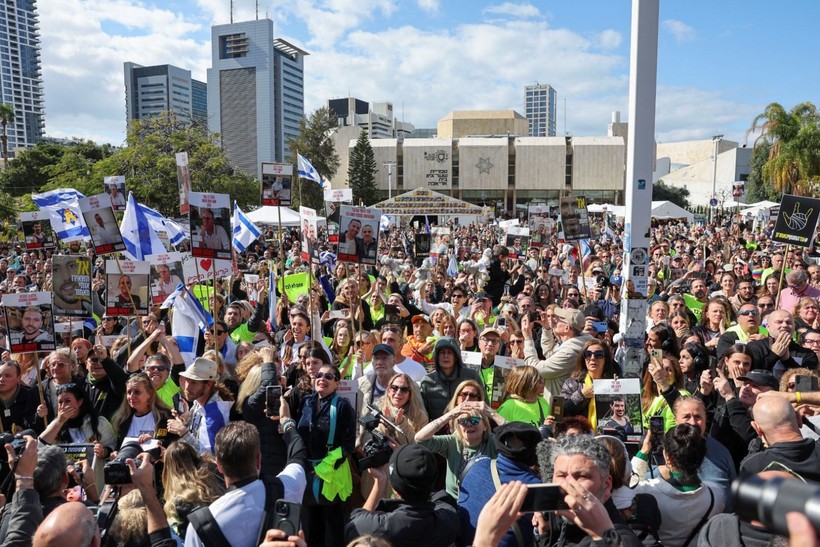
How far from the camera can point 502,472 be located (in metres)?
3.20

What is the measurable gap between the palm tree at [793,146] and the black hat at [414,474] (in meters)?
36.2

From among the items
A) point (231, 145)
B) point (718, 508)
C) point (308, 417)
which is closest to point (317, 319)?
point (308, 417)

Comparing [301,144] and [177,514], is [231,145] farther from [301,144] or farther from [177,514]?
[177,514]

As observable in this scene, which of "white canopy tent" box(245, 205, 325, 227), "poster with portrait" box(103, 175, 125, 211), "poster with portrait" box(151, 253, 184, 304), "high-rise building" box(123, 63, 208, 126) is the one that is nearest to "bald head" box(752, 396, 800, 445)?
"poster with portrait" box(151, 253, 184, 304)

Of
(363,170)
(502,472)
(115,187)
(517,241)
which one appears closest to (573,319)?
(502,472)

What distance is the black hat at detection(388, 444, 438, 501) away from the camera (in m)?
2.87

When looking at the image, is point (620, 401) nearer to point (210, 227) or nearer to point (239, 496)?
point (239, 496)

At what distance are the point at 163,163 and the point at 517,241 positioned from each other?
23.3 metres

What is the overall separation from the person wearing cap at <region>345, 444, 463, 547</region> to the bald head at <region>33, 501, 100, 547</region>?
1.10 meters

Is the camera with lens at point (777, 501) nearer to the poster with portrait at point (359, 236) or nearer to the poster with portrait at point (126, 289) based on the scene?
the poster with portrait at point (359, 236)

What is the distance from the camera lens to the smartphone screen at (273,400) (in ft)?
13.7

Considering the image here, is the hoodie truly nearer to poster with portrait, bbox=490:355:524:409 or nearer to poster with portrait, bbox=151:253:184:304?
poster with portrait, bbox=490:355:524:409

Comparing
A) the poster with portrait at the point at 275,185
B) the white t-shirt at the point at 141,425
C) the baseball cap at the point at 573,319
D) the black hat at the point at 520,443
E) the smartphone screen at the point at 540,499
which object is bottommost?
the white t-shirt at the point at 141,425

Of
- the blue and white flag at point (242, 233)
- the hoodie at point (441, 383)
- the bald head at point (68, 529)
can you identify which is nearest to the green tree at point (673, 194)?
the blue and white flag at point (242, 233)
